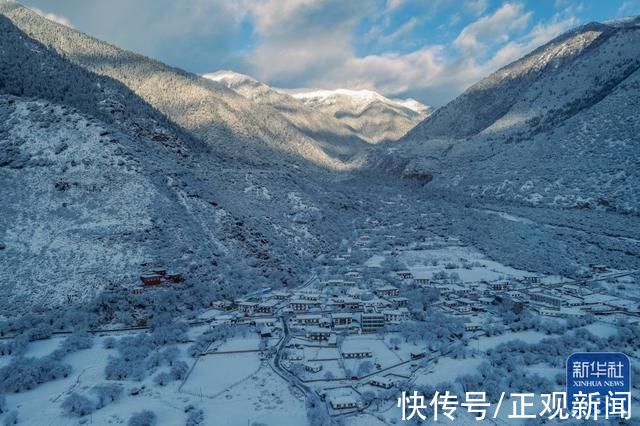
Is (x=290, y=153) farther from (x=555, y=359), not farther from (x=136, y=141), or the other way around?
(x=555, y=359)

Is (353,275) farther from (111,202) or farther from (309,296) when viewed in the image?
(111,202)

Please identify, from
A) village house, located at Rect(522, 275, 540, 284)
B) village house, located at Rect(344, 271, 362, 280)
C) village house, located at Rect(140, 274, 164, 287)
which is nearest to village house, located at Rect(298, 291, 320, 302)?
village house, located at Rect(344, 271, 362, 280)

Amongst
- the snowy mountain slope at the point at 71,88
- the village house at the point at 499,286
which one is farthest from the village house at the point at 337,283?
the snowy mountain slope at the point at 71,88

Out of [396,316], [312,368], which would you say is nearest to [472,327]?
[396,316]

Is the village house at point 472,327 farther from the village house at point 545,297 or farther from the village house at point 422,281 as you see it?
the village house at point 422,281

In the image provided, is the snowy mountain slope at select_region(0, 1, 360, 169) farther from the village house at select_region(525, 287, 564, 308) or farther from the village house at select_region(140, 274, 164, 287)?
the village house at select_region(525, 287, 564, 308)
